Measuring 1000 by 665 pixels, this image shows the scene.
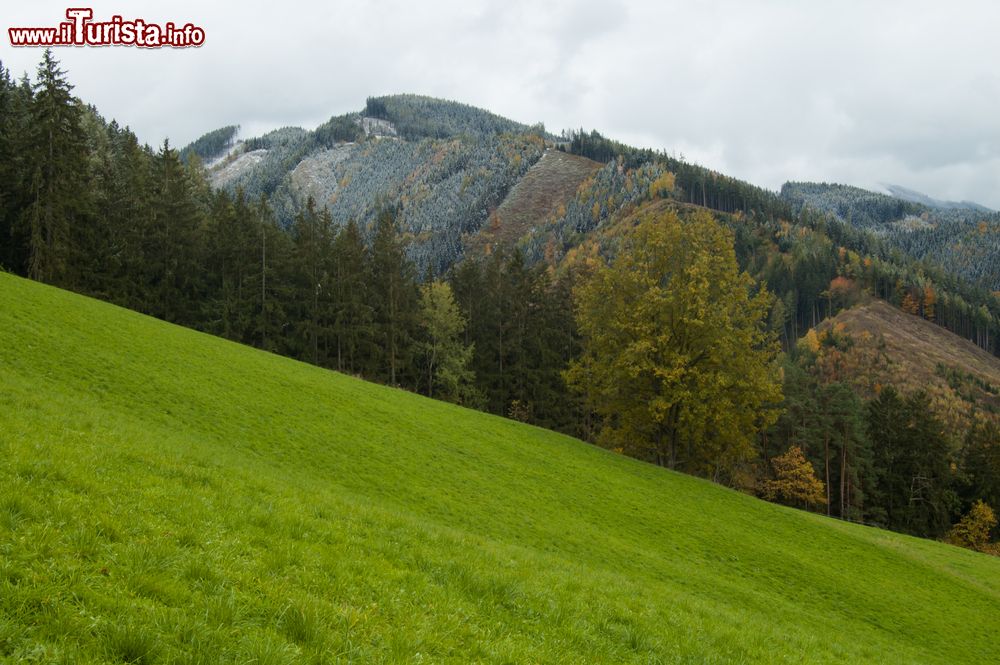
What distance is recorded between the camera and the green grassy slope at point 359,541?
255 inches

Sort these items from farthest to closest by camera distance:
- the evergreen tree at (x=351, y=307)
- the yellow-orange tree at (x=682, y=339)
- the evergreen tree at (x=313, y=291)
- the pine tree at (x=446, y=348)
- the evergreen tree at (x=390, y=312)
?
the evergreen tree at (x=390, y=312)
the pine tree at (x=446, y=348)
the evergreen tree at (x=351, y=307)
the evergreen tree at (x=313, y=291)
the yellow-orange tree at (x=682, y=339)

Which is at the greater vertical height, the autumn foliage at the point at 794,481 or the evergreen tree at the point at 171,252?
the evergreen tree at the point at 171,252

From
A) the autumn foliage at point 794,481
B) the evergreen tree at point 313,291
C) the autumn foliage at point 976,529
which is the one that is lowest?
the autumn foliage at point 976,529

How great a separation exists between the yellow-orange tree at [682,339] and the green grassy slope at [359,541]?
480 centimetres

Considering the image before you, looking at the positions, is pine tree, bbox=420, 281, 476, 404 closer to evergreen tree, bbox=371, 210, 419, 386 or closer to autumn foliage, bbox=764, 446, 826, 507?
evergreen tree, bbox=371, 210, 419, 386

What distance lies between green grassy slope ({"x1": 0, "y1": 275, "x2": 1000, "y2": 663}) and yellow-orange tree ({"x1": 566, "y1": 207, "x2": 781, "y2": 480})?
4800 mm

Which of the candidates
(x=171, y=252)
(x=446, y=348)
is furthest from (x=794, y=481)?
(x=171, y=252)

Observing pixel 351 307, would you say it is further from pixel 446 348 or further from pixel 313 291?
pixel 446 348

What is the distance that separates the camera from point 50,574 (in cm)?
605

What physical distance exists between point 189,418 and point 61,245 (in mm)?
39861

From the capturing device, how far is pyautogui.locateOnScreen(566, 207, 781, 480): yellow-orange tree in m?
38.6

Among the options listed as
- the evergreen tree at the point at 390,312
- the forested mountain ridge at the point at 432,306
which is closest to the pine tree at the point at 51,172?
the forested mountain ridge at the point at 432,306

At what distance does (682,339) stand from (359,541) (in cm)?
3300

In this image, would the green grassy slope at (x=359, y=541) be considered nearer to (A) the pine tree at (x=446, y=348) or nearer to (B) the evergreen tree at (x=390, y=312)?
(A) the pine tree at (x=446, y=348)
